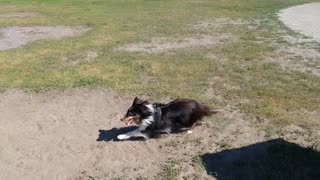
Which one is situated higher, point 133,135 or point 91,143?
point 133,135

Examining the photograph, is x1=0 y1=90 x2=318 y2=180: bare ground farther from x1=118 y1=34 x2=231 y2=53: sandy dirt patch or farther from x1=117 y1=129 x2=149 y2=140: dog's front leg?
x1=118 y1=34 x2=231 y2=53: sandy dirt patch

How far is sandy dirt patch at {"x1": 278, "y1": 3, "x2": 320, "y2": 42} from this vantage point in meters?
15.2

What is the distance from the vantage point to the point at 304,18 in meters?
18.2

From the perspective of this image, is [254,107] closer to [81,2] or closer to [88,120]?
[88,120]

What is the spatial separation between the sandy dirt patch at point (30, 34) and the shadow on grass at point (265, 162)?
9362mm

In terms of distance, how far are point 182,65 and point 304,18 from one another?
9384 mm

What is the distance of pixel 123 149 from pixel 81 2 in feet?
70.3

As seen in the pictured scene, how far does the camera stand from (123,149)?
6.08 meters

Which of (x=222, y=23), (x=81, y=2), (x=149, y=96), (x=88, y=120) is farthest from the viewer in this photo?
(x=81, y=2)

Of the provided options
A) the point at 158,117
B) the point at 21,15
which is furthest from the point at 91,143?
the point at 21,15

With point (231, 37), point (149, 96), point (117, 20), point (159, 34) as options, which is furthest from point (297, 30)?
point (149, 96)

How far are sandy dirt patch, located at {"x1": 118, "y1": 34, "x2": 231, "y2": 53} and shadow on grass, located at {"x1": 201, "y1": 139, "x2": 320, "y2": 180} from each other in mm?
6806

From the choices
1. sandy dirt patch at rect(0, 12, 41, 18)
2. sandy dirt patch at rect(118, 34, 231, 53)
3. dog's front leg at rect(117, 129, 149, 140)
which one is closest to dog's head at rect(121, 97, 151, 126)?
dog's front leg at rect(117, 129, 149, 140)

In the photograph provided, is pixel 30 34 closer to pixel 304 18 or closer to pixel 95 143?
pixel 304 18
